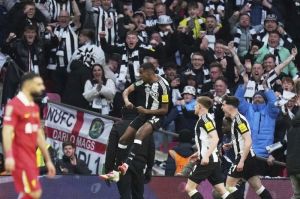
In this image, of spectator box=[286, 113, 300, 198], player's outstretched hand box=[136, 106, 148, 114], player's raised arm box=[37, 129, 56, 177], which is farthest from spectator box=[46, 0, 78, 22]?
player's raised arm box=[37, 129, 56, 177]

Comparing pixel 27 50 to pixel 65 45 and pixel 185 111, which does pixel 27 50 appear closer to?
pixel 65 45

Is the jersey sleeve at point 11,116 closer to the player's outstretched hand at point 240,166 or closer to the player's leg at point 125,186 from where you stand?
the player's leg at point 125,186

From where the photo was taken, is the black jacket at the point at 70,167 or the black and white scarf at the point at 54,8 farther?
the black and white scarf at the point at 54,8

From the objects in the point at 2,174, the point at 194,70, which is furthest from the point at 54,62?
the point at 2,174

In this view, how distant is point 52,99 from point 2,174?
397cm

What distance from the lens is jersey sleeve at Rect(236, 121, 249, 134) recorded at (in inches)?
685

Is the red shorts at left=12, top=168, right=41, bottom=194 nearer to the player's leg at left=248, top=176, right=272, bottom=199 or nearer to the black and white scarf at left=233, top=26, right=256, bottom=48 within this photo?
the player's leg at left=248, top=176, right=272, bottom=199

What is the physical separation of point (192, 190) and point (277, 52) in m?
5.94

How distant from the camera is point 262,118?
784 inches

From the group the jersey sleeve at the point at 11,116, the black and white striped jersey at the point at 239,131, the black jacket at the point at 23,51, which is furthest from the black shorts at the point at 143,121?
the black jacket at the point at 23,51

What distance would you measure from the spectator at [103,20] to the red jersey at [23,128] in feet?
29.5

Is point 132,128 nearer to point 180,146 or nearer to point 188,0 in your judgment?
point 180,146

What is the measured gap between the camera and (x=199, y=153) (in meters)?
17.3

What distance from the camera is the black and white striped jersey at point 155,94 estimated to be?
55.0 ft
